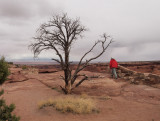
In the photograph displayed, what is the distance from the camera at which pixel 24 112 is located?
26.6 ft

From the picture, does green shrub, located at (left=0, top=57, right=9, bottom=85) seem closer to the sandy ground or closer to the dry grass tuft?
the sandy ground

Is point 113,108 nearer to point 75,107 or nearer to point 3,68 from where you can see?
point 75,107

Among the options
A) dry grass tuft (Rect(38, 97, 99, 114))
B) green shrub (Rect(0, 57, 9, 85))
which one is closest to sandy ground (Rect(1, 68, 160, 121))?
dry grass tuft (Rect(38, 97, 99, 114))

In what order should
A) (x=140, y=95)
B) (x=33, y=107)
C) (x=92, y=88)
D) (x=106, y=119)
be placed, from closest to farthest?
1. (x=106, y=119)
2. (x=33, y=107)
3. (x=140, y=95)
4. (x=92, y=88)

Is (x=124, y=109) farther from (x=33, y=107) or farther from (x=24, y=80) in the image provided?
(x=24, y=80)

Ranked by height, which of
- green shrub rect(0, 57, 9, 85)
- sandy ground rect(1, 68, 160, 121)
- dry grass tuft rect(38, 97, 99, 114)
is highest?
green shrub rect(0, 57, 9, 85)

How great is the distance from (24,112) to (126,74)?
12929mm

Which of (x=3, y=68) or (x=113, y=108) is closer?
(x=113, y=108)

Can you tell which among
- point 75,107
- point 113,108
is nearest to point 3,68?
point 75,107

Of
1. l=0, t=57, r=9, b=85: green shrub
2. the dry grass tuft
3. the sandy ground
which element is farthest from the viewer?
l=0, t=57, r=9, b=85: green shrub

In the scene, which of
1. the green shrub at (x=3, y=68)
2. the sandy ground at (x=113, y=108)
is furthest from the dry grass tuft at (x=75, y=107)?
the green shrub at (x=3, y=68)

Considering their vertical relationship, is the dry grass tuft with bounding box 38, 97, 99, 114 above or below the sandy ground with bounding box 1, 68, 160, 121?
above

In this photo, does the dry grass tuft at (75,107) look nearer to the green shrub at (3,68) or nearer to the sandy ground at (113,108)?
the sandy ground at (113,108)

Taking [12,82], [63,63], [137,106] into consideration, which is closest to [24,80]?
[12,82]
